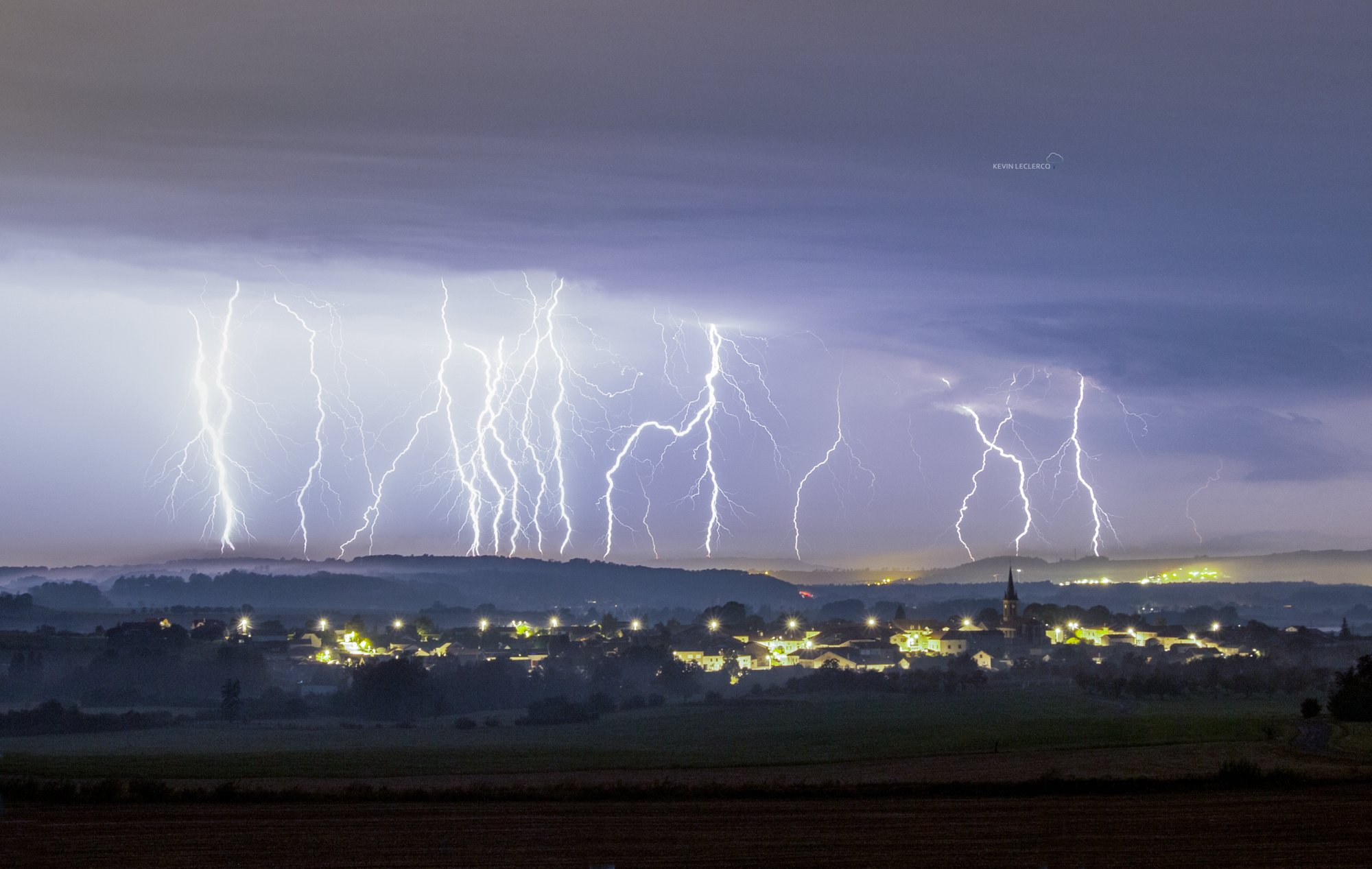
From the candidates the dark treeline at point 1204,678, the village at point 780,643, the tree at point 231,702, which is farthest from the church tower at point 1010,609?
the tree at point 231,702

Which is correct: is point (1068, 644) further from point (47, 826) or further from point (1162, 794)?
point (47, 826)

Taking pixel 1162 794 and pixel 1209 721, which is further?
pixel 1209 721

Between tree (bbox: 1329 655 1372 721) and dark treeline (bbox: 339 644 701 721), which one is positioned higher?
tree (bbox: 1329 655 1372 721)

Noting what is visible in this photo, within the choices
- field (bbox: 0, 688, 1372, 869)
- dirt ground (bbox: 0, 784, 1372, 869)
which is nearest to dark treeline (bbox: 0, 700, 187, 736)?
field (bbox: 0, 688, 1372, 869)

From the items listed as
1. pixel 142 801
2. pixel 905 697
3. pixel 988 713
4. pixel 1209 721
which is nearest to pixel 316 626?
pixel 905 697

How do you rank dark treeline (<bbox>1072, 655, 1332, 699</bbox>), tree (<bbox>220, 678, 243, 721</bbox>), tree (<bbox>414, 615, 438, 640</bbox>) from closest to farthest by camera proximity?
tree (<bbox>220, 678, 243, 721</bbox>)
dark treeline (<bbox>1072, 655, 1332, 699</bbox>)
tree (<bbox>414, 615, 438, 640</bbox>)

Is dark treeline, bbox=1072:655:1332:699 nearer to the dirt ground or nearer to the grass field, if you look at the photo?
the grass field

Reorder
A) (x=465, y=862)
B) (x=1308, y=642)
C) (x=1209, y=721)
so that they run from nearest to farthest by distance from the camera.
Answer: (x=465, y=862)
(x=1209, y=721)
(x=1308, y=642)

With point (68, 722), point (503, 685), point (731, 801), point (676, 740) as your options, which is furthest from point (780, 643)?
point (731, 801)
